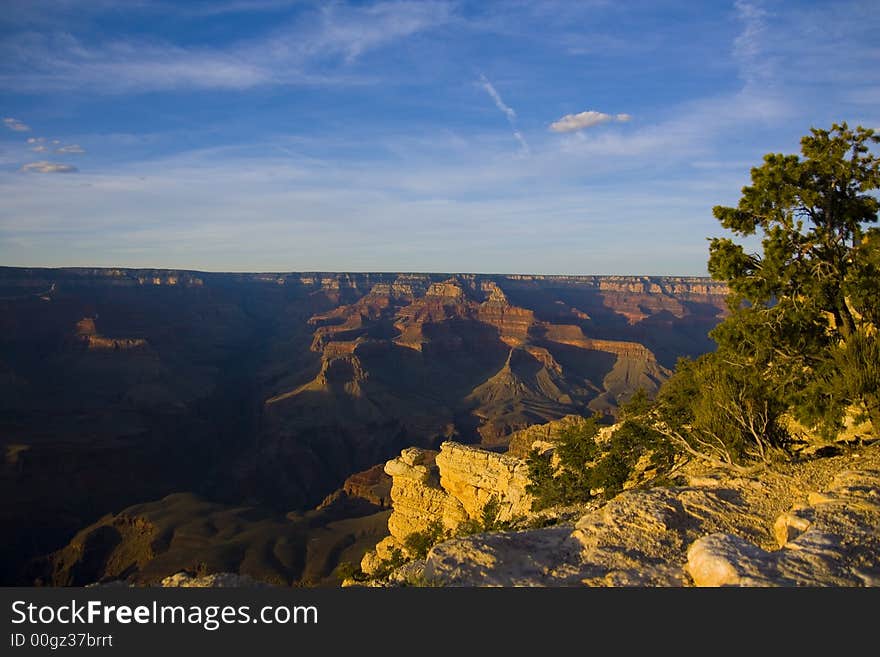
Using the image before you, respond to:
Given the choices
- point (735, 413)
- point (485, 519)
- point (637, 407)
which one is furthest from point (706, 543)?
point (485, 519)

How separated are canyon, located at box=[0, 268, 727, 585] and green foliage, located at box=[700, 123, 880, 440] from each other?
657 inches

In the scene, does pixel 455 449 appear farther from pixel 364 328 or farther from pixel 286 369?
pixel 364 328

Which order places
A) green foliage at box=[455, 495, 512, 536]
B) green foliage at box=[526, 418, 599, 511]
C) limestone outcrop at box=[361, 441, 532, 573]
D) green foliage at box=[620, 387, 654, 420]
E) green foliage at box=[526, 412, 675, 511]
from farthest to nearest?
limestone outcrop at box=[361, 441, 532, 573] < green foliage at box=[455, 495, 512, 536] < green foliage at box=[620, 387, 654, 420] < green foliage at box=[526, 418, 599, 511] < green foliage at box=[526, 412, 675, 511]

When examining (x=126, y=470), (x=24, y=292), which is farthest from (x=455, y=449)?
(x=24, y=292)

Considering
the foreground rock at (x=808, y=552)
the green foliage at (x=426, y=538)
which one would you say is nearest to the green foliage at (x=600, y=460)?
the green foliage at (x=426, y=538)

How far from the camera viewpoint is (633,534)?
9516 millimetres

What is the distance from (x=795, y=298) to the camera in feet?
45.5

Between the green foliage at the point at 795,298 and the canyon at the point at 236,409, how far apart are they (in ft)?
54.8

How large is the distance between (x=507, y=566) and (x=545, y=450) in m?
20.1

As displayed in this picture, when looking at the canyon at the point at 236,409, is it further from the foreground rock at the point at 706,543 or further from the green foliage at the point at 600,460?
the foreground rock at the point at 706,543

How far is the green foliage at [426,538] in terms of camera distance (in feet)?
82.1

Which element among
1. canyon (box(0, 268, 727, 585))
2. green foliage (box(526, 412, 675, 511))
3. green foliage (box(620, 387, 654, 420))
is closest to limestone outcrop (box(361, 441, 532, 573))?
canyon (box(0, 268, 727, 585))

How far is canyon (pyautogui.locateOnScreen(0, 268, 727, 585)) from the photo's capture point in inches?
1812

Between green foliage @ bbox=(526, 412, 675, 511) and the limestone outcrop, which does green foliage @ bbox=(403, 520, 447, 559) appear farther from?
green foliage @ bbox=(526, 412, 675, 511)
